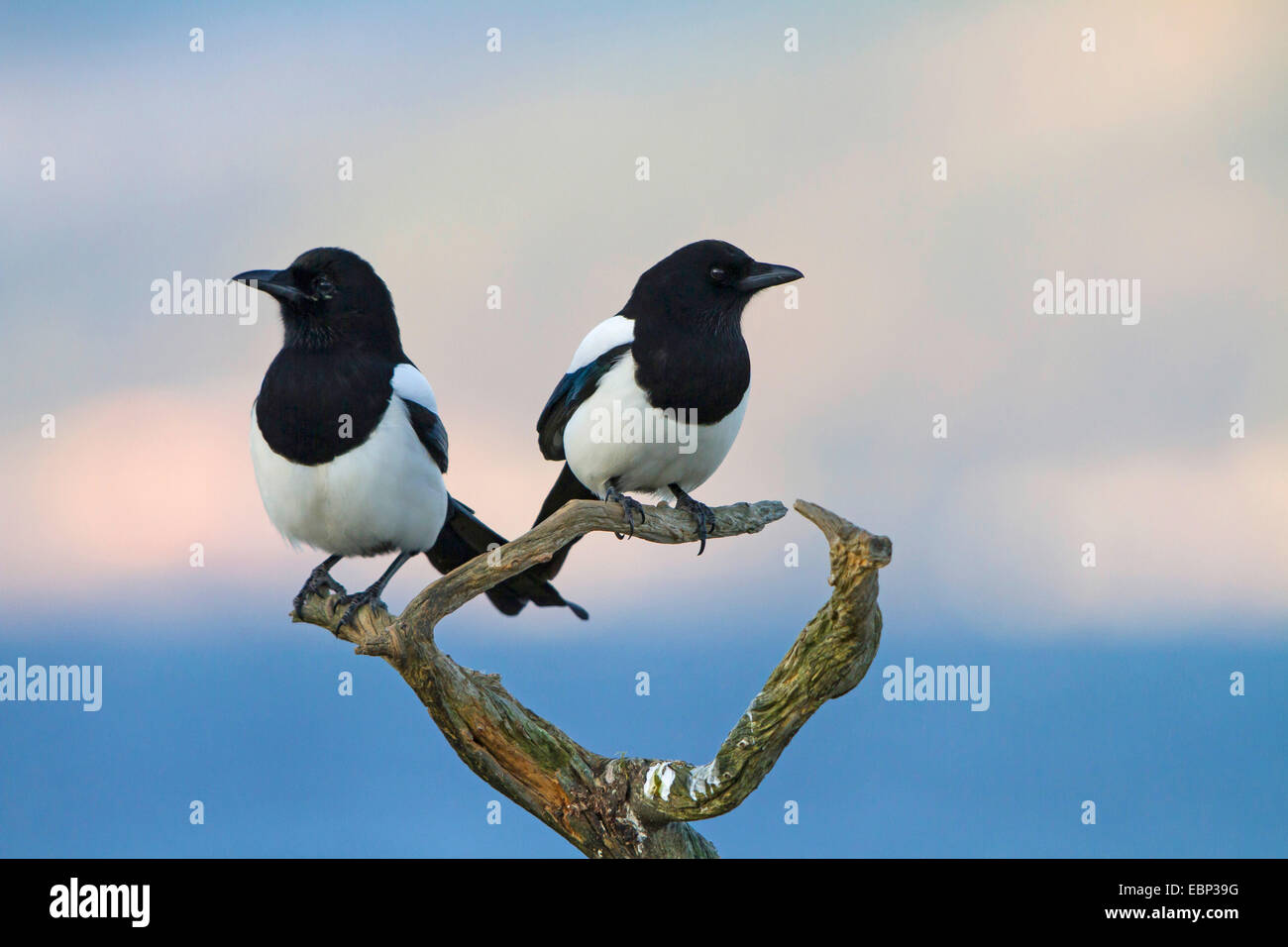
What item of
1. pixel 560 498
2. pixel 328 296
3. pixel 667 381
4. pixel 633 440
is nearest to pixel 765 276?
pixel 667 381

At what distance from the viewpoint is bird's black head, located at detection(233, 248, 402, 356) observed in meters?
4.90

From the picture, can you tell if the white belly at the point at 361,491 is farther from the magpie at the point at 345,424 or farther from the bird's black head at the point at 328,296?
the bird's black head at the point at 328,296

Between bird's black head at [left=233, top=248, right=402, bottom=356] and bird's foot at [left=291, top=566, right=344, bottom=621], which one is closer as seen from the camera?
bird's black head at [left=233, top=248, right=402, bottom=356]

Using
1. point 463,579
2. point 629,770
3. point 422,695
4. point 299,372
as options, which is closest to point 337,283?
point 299,372

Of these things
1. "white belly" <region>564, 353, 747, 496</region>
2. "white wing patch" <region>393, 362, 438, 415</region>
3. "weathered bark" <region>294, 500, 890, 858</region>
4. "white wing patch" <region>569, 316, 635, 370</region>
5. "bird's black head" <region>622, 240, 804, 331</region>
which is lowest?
"weathered bark" <region>294, 500, 890, 858</region>

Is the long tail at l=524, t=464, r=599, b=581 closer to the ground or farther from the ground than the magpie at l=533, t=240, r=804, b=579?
closer to the ground

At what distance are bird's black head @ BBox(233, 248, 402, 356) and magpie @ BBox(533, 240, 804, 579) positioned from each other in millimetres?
736

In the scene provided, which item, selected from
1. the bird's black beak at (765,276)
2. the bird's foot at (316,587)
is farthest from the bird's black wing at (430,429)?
the bird's black beak at (765,276)

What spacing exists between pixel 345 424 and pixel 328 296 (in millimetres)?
494

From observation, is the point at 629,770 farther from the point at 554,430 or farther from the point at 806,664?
the point at 554,430

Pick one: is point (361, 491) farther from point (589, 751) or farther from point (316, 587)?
point (589, 751)

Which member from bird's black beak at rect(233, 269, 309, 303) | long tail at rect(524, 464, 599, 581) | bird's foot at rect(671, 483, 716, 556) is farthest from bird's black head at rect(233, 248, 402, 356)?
bird's foot at rect(671, 483, 716, 556)

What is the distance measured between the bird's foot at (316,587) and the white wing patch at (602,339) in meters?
1.20

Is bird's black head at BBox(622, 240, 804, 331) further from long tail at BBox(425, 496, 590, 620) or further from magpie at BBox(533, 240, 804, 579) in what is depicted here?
long tail at BBox(425, 496, 590, 620)
